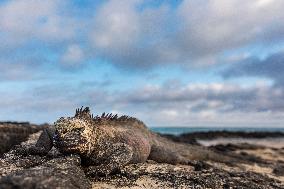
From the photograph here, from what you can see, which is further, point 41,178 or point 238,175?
point 238,175

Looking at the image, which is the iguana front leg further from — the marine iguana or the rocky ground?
the rocky ground

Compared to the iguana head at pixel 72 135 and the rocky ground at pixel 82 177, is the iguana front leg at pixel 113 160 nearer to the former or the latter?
the rocky ground at pixel 82 177

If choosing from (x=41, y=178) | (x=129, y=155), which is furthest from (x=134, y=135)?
(x=41, y=178)

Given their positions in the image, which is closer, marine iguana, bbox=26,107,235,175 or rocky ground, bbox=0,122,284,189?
rocky ground, bbox=0,122,284,189

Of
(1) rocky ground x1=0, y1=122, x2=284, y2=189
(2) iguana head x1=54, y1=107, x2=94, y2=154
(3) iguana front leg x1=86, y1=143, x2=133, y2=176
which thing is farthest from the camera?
(3) iguana front leg x1=86, y1=143, x2=133, y2=176

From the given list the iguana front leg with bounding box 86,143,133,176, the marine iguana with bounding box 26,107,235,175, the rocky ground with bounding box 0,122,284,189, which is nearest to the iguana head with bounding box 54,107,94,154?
the marine iguana with bounding box 26,107,235,175

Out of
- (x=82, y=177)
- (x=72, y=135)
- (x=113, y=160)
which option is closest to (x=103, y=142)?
(x=113, y=160)

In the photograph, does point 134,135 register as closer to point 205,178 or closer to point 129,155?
point 129,155
